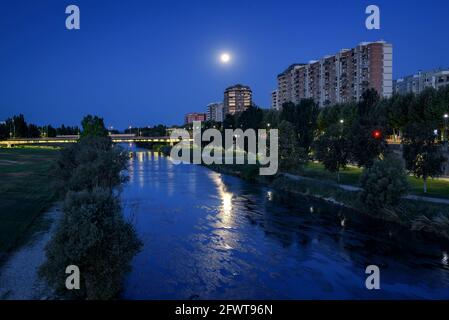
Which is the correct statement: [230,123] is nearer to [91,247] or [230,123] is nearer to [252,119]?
[252,119]

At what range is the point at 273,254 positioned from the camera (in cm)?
2941

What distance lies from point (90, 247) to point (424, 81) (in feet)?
580

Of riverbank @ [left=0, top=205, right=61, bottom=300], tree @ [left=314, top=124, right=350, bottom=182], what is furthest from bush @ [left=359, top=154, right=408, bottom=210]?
riverbank @ [left=0, top=205, right=61, bottom=300]

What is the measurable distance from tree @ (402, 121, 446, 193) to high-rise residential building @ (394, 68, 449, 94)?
4228 inches

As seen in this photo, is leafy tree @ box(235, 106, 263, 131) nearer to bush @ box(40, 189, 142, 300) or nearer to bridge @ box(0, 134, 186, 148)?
bridge @ box(0, 134, 186, 148)

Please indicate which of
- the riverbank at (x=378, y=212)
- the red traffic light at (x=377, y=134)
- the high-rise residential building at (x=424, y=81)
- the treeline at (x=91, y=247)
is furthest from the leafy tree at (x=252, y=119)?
the treeline at (x=91, y=247)

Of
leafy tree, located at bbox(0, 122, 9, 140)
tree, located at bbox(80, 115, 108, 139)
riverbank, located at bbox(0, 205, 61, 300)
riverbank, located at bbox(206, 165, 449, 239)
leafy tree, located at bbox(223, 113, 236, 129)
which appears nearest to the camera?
riverbank, located at bbox(0, 205, 61, 300)

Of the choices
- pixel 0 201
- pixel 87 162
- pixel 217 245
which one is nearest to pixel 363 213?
pixel 217 245

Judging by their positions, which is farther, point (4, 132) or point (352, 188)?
point (4, 132)

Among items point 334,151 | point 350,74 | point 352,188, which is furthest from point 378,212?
point 350,74

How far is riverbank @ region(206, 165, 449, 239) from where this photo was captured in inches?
1342

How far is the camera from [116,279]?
794 inches

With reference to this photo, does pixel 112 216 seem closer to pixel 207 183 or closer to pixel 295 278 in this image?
pixel 295 278
